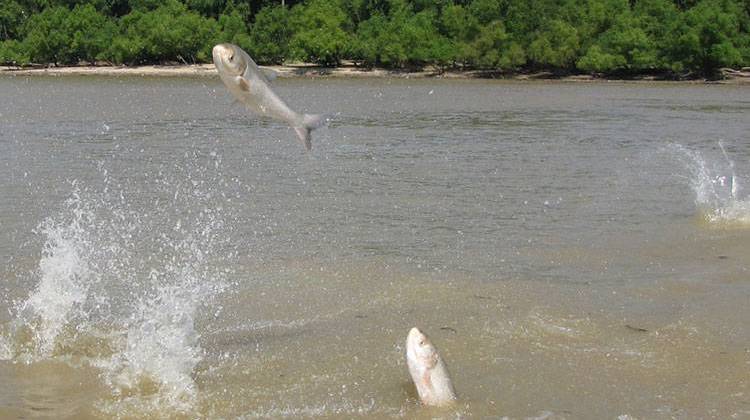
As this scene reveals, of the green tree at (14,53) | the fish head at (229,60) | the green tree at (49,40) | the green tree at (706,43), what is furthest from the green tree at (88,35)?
the fish head at (229,60)

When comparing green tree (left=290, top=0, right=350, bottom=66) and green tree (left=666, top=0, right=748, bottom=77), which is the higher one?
green tree (left=290, top=0, right=350, bottom=66)

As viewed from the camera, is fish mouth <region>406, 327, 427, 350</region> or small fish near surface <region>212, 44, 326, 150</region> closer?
small fish near surface <region>212, 44, 326, 150</region>

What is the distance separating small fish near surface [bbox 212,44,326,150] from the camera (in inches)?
235

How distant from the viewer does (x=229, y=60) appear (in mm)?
5992

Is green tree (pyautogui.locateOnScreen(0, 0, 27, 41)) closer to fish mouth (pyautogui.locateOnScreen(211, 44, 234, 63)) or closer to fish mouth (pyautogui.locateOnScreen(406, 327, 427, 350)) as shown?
fish mouth (pyautogui.locateOnScreen(406, 327, 427, 350))

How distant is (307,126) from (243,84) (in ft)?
2.63

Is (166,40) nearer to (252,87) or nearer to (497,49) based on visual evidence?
(497,49)

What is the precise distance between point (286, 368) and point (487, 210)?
728cm

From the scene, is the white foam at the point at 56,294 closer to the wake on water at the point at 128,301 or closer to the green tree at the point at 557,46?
the wake on water at the point at 128,301

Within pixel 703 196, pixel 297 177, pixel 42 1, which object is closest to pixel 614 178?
pixel 703 196

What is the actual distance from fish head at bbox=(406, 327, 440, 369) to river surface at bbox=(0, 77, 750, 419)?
369 millimetres

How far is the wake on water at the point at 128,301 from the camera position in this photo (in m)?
7.77

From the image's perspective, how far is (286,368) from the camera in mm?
8047

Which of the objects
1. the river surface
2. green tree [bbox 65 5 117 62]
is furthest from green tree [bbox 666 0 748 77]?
green tree [bbox 65 5 117 62]
